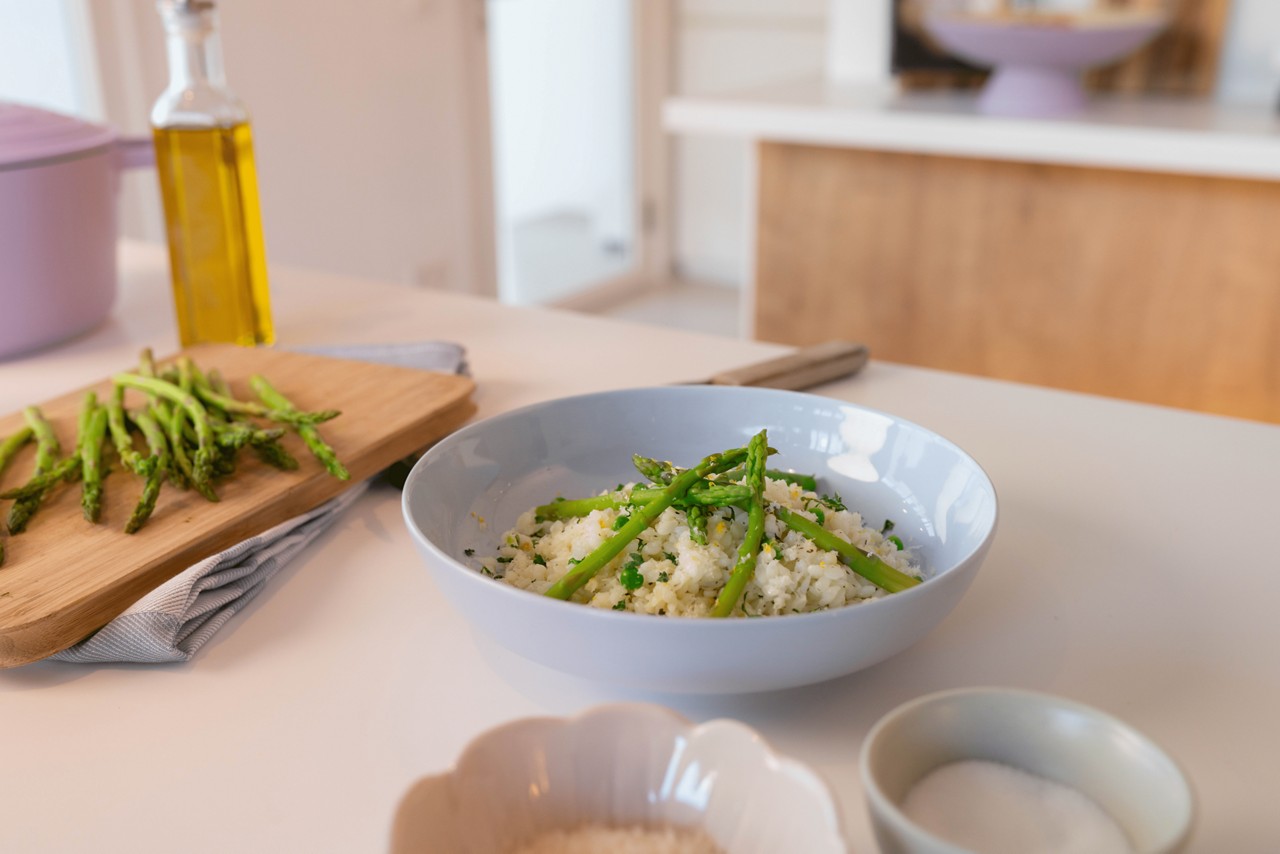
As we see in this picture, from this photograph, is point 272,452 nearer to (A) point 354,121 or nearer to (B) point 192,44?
(B) point 192,44

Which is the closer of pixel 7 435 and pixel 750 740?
pixel 750 740

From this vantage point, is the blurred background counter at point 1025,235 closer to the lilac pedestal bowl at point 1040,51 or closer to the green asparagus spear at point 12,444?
the lilac pedestal bowl at point 1040,51

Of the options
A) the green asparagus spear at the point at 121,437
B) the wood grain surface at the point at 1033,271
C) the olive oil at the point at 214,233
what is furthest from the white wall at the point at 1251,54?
the green asparagus spear at the point at 121,437

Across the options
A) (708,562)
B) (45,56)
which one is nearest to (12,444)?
(708,562)

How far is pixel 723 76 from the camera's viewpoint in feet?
13.9

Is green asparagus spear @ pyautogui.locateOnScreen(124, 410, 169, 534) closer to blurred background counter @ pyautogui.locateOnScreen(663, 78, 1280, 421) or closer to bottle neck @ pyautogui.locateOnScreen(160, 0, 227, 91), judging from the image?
bottle neck @ pyautogui.locateOnScreen(160, 0, 227, 91)

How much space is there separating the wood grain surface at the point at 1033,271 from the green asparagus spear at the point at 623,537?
1.75m

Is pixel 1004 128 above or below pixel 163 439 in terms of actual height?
above

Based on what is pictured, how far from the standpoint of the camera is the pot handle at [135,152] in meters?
1.33

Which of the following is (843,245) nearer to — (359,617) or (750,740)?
(359,617)

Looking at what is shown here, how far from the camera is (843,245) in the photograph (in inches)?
100

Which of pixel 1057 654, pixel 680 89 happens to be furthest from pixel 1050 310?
pixel 680 89

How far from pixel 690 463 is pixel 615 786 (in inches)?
16.5

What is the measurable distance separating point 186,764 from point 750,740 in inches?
13.3
